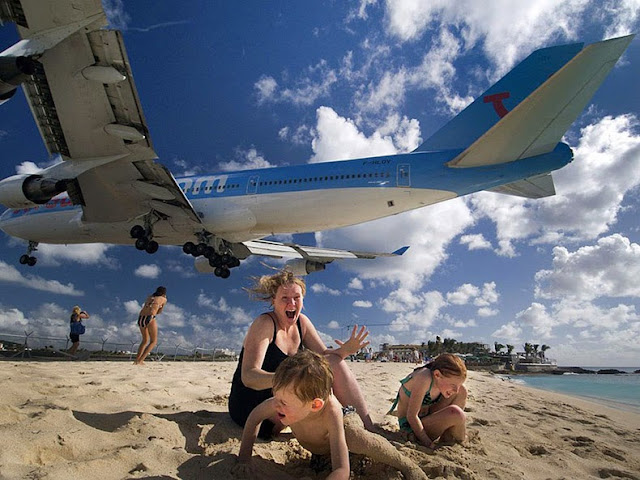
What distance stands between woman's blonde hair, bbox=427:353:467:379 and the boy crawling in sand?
71 cm

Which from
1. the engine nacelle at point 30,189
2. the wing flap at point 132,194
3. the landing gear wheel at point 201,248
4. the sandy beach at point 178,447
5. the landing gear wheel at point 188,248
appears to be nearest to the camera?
the sandy beach at point 178,447

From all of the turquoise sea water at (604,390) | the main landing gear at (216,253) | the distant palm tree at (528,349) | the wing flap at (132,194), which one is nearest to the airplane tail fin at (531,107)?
the turquoise sea water at (604,390)

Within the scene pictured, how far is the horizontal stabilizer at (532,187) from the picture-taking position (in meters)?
11.0

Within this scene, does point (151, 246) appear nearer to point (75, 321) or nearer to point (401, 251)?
point (75, 321)

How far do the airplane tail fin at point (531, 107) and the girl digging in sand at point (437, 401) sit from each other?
321 inches

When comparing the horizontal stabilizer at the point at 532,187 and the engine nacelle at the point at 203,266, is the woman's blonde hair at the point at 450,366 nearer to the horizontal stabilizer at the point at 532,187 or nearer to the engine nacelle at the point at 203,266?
the horizontal stabilizer at the point at 532,187

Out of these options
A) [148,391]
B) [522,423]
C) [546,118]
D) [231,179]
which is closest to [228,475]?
[148,391]

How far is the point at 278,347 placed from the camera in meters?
2.29

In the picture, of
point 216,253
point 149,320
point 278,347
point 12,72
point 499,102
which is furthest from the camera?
point 216,253

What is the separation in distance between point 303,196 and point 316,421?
11.0m

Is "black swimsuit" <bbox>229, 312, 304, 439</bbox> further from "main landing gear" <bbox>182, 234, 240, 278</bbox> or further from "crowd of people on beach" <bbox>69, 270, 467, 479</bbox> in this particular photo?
"main landing gear" <bbox>182, 234, 240, 278</bbox>

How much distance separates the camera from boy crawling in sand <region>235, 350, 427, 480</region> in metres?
1.58

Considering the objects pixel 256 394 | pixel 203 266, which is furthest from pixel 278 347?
pixel 203 266

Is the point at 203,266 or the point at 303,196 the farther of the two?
the point at 203,266
